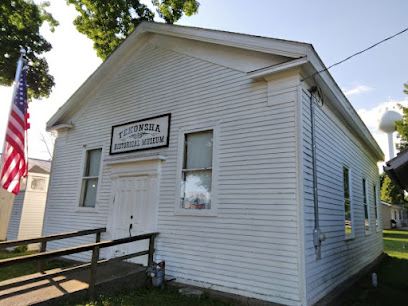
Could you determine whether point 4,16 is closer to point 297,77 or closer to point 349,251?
point 297,77

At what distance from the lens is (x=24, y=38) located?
14.1 meters

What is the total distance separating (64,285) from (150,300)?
5.40 ft

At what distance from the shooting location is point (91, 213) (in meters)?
8.16

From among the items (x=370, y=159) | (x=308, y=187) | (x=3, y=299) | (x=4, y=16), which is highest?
(x=4, y=16)

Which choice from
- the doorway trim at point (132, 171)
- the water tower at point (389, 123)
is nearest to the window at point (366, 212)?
the doorway trim at point (132, 171)

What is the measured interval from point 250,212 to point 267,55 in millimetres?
3190

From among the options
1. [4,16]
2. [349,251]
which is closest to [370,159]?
[349,251]

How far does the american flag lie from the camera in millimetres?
7117

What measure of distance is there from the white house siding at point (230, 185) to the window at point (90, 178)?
557 mm

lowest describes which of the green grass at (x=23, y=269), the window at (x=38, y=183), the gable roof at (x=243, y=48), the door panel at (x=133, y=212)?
the green grass at (x=23, y=269)

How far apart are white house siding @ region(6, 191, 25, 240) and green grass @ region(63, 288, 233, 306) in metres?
13.2

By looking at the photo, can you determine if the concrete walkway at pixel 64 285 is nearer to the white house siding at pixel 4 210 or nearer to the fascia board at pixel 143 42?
the fascia board at pixel 143 42

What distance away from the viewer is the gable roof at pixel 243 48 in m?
5.27

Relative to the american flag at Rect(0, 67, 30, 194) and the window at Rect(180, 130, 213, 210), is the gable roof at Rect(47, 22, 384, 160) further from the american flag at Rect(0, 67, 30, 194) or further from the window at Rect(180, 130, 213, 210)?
the american flag at Rect(0, 67, 30, 194)
